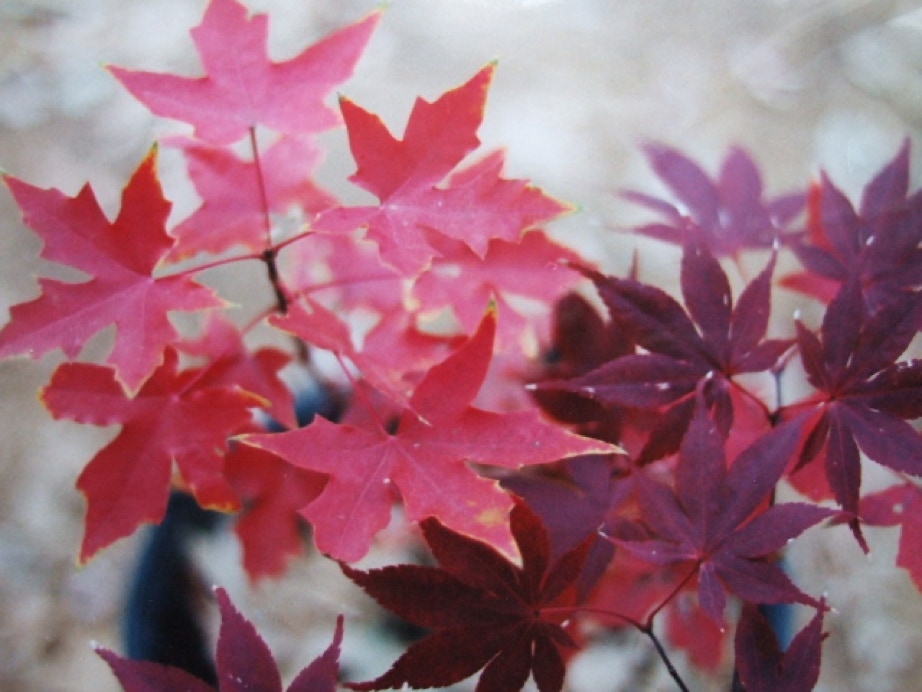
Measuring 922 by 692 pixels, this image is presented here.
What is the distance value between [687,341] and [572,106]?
0.95 metres

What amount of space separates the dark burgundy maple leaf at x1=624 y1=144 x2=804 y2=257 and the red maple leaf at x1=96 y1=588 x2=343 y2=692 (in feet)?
1.69

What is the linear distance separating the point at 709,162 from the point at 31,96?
118 centimetres

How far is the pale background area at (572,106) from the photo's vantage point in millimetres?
1075

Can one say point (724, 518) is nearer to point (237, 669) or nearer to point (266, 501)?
point (237, 669)

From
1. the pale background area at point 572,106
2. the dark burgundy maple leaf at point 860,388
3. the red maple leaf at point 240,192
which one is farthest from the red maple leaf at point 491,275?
the pale background area at point 572,106

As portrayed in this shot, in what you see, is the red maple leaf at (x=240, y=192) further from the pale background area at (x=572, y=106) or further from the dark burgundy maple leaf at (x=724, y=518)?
the pale background area at (x=572, y=106)

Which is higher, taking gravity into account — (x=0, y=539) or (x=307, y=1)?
(x=307, y=1)

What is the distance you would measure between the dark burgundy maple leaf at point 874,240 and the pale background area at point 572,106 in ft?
1.67

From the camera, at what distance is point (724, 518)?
50 centimetres

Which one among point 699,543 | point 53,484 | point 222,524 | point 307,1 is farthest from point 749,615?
point 307,1

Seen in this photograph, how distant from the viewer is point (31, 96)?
132 cm

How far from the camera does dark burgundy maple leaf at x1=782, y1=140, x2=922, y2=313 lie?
0.63 m

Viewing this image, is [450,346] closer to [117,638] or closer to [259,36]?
[259,36]

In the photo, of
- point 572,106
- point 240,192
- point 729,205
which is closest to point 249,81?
point 240,192
